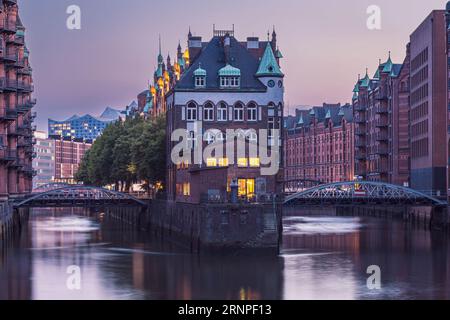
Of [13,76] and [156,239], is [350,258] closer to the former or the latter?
[156,239]

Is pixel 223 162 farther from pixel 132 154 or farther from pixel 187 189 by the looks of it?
pixel 132 154

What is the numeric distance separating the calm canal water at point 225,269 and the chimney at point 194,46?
19586 millimetres

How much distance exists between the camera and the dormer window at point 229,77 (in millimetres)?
96188

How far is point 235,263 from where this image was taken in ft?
239

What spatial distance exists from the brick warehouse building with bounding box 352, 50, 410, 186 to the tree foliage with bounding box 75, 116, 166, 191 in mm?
39909

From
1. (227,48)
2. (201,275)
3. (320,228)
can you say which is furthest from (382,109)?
(201,275)

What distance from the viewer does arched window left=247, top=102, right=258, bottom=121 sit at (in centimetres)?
9644

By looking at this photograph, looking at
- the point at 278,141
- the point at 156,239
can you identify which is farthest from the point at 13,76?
the point at 278,141

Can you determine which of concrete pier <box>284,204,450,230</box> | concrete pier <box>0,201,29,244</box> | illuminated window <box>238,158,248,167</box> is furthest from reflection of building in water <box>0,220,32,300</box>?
concrete pier <box>284,204,450,230</box>
